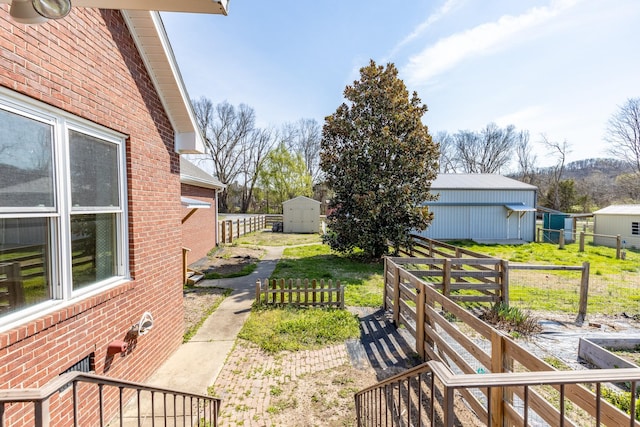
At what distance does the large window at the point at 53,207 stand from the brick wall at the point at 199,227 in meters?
7.53

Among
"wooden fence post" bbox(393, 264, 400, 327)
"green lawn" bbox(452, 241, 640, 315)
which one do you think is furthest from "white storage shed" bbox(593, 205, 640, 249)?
"wooden fence post" bbox(393, 264, 400, 327)

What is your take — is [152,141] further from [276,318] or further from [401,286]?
[401,286]

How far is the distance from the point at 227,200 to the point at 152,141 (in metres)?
44.2

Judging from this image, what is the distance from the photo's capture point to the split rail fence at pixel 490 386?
150 centimetres

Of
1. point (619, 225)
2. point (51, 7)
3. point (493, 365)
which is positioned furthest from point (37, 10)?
point (619, 225)

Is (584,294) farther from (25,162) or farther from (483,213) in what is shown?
(483,213)

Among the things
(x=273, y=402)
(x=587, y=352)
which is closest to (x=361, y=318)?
(x=273, y=402)

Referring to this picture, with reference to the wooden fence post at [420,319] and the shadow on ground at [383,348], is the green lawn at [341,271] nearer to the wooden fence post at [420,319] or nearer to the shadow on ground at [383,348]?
the shadow on ground at [383,348]

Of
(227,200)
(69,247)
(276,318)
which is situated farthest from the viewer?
(227,200)

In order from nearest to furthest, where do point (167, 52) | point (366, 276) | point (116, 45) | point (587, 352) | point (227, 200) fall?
point (116, 45) → point (167, 52) → point (587, 352) → point (366, 276) → point (227, 200)

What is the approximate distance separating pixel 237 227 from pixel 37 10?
20.5 m

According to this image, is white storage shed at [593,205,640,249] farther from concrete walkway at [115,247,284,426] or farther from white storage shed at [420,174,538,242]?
concrete walkway at [115,247,284,426]

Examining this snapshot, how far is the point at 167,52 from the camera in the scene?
453cm

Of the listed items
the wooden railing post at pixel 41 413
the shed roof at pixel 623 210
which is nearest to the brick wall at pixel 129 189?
the wooden railing post at pixel 41 413
